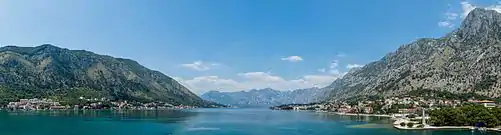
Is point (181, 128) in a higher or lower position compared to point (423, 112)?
lower

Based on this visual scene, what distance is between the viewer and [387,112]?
579 feet

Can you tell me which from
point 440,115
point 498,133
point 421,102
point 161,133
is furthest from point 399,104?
point 161,133

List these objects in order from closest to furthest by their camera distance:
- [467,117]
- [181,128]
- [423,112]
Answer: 1. [467,117]
2. [423,112]
3. [181,128]

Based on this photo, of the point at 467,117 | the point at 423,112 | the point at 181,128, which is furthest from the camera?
the point at 181,128

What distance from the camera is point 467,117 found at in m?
97.9

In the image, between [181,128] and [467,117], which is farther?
[181,128]

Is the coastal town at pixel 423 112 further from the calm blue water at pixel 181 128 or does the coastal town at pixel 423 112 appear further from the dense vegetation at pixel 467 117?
the calm blue water at pixel 181 128

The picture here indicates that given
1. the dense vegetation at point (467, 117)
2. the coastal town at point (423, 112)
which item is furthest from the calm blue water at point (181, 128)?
the dense vegetation at point (467, 117)

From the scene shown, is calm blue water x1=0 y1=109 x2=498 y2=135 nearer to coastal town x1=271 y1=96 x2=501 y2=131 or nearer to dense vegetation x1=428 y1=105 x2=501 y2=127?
coastal town x1=271 y1=96 x2=501 y2=131

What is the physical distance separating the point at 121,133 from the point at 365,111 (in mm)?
123601

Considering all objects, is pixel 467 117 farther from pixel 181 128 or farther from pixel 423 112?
pixel 181 128

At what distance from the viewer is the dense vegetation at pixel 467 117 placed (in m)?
94.1

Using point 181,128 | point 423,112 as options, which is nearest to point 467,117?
point 423,112

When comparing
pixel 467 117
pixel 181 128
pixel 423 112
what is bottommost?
pixel 181 128
